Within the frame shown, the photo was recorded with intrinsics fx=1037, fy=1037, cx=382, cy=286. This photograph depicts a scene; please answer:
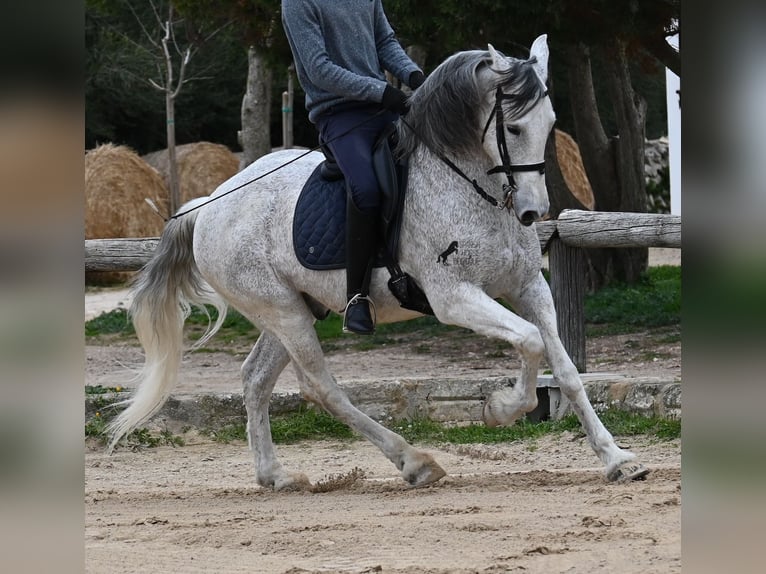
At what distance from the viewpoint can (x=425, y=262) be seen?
5.09 metres

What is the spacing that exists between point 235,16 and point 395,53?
5.81 m

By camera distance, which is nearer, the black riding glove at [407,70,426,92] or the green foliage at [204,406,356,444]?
the black riding glove at [407,70,426,92]

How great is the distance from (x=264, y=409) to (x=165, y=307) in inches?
34.8

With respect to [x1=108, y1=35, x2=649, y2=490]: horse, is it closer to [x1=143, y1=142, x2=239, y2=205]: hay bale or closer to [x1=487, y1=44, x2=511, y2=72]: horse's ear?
[x1=487, y1=44, x2=511, y2=72]: horse's ear

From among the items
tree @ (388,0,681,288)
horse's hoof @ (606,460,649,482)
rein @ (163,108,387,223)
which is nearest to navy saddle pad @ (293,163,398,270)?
rein @ (163,108,387,223)

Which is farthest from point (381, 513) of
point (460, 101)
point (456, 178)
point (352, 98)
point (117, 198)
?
point (117, 198)

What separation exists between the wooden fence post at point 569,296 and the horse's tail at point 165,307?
2.68 metres

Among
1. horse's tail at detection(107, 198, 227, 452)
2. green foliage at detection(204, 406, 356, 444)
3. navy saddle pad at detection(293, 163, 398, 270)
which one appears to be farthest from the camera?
green foliage at detection(204, 406, 356, 444)

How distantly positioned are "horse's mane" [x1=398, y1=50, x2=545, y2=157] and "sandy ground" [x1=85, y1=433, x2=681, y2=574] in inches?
68.1

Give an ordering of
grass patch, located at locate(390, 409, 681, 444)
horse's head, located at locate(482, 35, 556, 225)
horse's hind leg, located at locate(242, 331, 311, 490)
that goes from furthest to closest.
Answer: grass patch, located at locate(390, 409, 681, 444), horse's hind leg, located at locate(242, 331, 311, 490), horse's head, located at locate(482, 35, 556, 225)

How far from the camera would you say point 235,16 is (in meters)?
11.0

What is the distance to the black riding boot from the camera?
203 inches

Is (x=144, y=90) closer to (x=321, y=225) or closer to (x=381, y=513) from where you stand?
(x=321, y=225)
